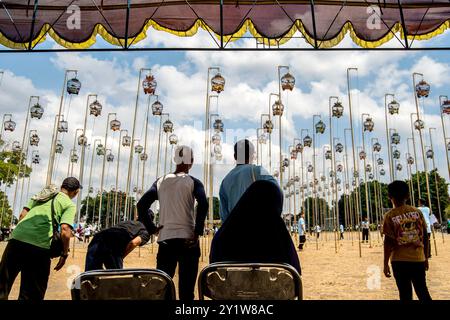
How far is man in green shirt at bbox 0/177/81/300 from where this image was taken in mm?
3563

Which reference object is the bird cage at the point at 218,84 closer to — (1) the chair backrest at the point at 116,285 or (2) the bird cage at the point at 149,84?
(2) the bird cage at the point at 149,84

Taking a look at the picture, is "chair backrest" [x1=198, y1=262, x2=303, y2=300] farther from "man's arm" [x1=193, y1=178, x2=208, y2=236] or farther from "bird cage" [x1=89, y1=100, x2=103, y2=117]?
"bird cage" [x1=89, y1=100, x2=103, y2=117]

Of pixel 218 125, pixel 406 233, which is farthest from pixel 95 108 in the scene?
pixel 406 233

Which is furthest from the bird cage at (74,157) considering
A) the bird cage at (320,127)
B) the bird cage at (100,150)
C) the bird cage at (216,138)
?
the bird cage at (320,127)

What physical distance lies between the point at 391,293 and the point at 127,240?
551cm

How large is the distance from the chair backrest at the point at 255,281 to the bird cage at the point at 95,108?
13391 millimetres

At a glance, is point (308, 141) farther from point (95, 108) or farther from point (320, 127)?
point (95, 108)

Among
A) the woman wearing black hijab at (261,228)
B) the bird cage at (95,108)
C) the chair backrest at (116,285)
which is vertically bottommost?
the chair backrest at (116,285)

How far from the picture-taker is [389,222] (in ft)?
12.7

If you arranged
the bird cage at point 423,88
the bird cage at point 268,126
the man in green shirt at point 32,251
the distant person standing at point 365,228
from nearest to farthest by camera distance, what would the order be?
1. the man in green shirt at point 32,251
2. the bird cage at point 423,88
3. the bird cage at point 268,126
4. the distant person standing at point 365,228

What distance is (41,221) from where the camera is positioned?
3.68 meters

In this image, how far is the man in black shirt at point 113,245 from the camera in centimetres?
410

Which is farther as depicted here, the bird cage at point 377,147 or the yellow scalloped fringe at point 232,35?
the bird cage at point 377,147
